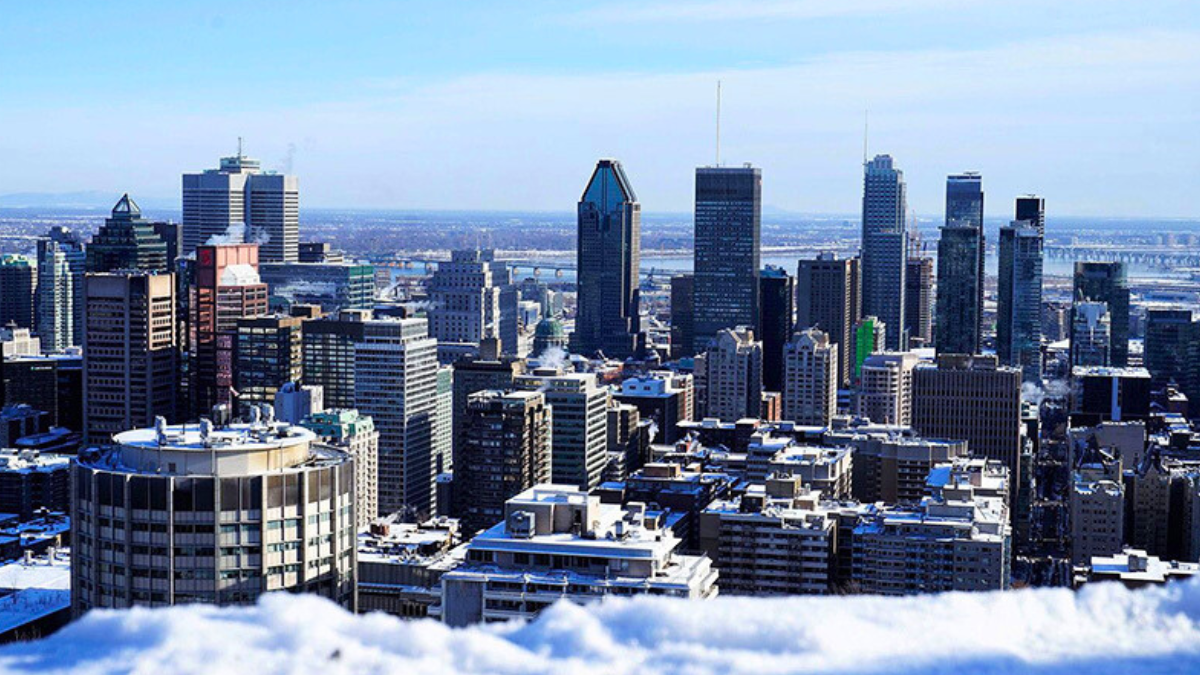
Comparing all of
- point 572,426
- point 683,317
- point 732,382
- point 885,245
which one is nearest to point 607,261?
point 683,317

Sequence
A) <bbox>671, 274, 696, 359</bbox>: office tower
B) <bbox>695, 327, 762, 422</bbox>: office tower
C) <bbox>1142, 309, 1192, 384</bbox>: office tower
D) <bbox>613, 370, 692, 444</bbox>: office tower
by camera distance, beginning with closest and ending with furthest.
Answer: <bbox>613, 370, 692, 444</bbox>: office tower → <bbox>695, 327, 762, 422</bbox>: office tower → <bbox>1142, 309, 1192, 384</bbox>: office tower → <bbox>671, 274, 696, 359</bbox>: office tower

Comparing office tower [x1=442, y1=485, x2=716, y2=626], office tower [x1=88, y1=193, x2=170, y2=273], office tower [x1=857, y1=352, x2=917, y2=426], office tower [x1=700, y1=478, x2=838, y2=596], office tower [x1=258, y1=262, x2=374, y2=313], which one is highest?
office tower [x1=88, y1=193, x2=170, y2=273]

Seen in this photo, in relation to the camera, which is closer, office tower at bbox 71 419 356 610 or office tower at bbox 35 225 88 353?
office tower at bbox 71 419 356 610

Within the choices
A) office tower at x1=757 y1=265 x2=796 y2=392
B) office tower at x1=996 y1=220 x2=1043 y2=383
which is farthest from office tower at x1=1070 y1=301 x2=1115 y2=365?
office tower at x1=757 y1=265 x2=796 y2=392

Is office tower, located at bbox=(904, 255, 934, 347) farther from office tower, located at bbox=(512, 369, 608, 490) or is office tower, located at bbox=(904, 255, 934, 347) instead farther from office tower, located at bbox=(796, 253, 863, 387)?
office tower, located at bbox=(512, 369, 608, 490)

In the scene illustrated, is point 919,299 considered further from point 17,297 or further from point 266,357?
point 266,357

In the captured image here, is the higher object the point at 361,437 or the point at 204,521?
the point at 204,521
